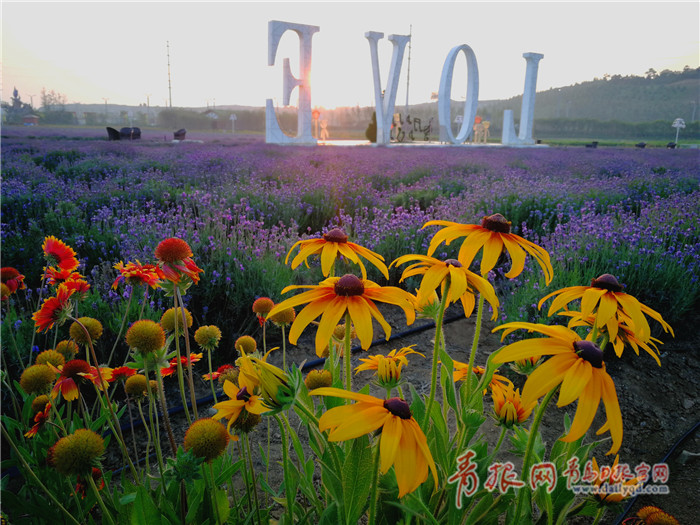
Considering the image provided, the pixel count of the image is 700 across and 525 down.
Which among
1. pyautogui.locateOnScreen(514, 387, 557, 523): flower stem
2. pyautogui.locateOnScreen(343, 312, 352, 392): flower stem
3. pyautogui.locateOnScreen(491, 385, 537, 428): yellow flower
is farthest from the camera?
pyautogui.locateOnScreen(491, 385, 537, 428): yellow flower

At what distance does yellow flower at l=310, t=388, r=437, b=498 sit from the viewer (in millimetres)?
643

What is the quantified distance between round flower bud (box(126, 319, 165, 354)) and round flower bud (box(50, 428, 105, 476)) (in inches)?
8.3

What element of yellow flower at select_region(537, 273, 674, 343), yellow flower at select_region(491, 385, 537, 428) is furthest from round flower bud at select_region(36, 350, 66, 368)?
yellow flower at select_region(537, 273, 674, 343)

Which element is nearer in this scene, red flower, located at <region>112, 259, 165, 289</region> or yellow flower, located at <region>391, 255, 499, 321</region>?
yellow flower, located at <region>391, 255, 499, 321</region>

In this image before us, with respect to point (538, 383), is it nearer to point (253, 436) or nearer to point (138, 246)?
point (253, 436)

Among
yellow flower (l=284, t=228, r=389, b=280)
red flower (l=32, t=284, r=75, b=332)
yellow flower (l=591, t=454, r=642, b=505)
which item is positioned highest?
yellow flower (l=284, t=228, r=389, b=280)

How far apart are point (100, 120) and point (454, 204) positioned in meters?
87.3

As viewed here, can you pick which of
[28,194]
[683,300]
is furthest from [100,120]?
[683,300]

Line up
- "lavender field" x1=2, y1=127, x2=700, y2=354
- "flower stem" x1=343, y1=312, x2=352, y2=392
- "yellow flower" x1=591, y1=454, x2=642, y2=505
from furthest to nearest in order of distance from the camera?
1. "lavender field" x1=2, y1=127, x2=700, y2=354
2. "yellow flower" x1=591, y1=454, x2=642, y2=505
3. "flower stem" x1=343, y1=312, x2=352, y2=392

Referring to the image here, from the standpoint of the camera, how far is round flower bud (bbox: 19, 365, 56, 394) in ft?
3.87

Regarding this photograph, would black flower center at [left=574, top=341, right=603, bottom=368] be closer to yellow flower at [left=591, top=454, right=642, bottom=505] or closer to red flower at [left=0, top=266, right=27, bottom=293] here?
yellow flower at [left=591, top=454, right=642, bottom=505]

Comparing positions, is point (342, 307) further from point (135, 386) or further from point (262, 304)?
point (135, 386)

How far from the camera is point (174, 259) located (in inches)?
42.0

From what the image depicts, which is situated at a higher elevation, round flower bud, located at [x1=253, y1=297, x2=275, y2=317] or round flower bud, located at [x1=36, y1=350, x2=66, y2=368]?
round flower bud, located at [x1=253, y1=297, x2=275, y2=317]
